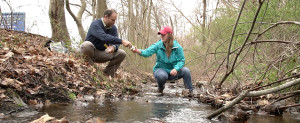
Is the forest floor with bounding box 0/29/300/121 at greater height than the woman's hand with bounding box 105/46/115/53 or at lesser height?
lesser

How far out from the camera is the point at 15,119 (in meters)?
2.12

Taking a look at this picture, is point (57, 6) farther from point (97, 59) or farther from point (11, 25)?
point (97, 59)

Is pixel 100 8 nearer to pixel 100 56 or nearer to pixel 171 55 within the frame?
pixel 100 56

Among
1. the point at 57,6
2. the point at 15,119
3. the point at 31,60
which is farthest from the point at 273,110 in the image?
the point at 57,6

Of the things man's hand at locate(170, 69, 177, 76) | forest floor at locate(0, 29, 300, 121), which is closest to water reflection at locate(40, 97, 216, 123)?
forest floor at locate(0, 29, 300, 121)

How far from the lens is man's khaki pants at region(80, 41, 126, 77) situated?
5400 millimetres

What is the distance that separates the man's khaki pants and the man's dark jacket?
169mm

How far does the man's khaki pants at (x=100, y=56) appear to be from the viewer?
5400 millimetres

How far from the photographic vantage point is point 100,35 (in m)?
5.16

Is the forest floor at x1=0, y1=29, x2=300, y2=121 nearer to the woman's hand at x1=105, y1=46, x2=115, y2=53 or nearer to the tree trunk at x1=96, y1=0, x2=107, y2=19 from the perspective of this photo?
Result: the woman's hand at x1=105, y1=46, x2=115, y2=53

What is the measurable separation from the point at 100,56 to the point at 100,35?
2.42ft

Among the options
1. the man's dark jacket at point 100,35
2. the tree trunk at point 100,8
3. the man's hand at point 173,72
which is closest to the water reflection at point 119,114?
the man's hand at point 173,72

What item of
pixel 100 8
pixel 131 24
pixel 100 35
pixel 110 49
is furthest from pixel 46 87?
pixel 131 24

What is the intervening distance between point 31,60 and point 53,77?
485 mm
